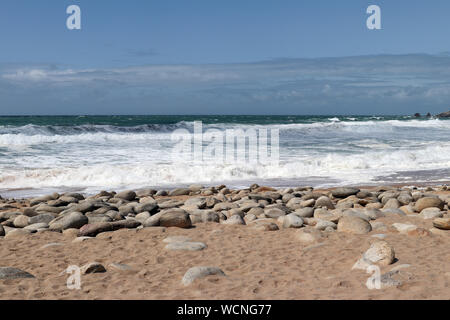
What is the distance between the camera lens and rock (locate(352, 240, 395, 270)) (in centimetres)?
419

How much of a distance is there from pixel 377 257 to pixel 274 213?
247 centimetres

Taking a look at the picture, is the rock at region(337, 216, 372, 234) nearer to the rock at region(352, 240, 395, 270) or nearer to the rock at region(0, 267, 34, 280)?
the rock at region(352, 240, 395, 270)

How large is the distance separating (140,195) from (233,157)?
7263 mm

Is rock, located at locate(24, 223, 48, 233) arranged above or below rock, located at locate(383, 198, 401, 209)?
above

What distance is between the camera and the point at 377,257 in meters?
4.32

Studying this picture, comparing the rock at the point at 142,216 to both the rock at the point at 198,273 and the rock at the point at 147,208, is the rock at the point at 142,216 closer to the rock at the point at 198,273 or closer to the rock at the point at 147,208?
the rock at the point at 147,208

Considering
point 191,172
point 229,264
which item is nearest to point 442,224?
point 229,264

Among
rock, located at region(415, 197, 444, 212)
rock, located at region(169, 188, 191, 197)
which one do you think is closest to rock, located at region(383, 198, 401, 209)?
rock, located at region(415, 197, 444, 212)

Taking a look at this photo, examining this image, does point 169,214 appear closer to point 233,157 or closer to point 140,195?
point 140,195

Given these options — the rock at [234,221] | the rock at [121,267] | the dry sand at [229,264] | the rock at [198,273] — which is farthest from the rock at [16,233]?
the rock at [198,273]

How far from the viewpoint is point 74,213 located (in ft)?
20.4

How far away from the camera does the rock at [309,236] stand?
5.26 metres

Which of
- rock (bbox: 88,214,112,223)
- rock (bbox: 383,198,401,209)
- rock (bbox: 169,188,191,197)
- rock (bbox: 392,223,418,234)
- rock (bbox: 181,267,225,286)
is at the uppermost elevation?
rock (bbox: 88,214,112,223)
